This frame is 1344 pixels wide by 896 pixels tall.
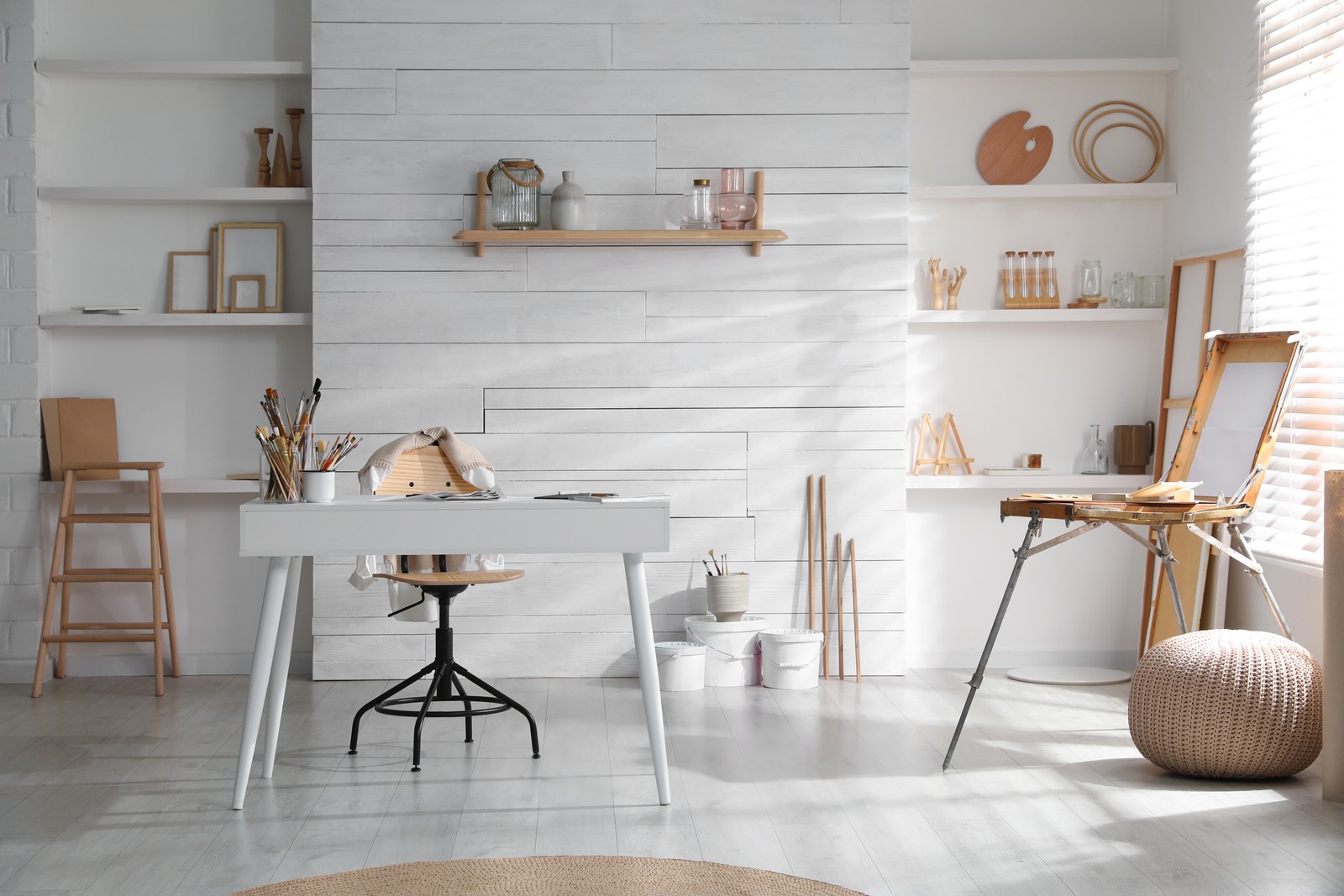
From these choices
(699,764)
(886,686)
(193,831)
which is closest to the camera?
(193,831)

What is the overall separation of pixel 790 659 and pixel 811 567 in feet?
1.38

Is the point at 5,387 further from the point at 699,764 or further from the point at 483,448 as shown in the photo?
the point at 699,764

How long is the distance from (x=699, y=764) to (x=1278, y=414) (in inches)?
80.2

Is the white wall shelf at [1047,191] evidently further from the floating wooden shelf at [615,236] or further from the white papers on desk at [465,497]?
the white papers on desk at [465,497]

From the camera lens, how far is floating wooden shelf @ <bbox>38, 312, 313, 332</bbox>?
5.13 m

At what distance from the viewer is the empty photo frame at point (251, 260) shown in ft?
17.4

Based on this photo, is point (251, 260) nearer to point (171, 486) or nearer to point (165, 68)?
point (165, 68)

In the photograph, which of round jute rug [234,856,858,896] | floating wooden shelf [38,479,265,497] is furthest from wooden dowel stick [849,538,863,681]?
floating wooden shelf [38,479,265,497]

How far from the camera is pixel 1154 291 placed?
5344mm

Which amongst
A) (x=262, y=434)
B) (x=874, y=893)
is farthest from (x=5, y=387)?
(x=874, y=893)

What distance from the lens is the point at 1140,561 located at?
5.45m

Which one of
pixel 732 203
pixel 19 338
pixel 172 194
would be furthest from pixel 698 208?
pixel 19 338

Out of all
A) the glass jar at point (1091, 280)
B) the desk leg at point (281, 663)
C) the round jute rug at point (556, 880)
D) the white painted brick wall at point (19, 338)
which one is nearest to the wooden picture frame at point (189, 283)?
the white painted brick wall at point (19, 338)

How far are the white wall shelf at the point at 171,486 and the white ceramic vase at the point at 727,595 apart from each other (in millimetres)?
1870
